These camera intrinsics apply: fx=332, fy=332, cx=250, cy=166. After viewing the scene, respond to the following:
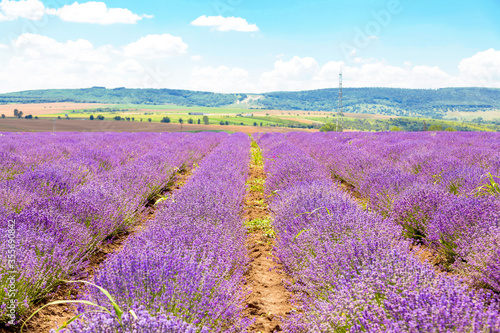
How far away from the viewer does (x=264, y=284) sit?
290 centimetres

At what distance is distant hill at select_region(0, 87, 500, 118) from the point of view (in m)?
128

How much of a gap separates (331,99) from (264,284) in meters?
156

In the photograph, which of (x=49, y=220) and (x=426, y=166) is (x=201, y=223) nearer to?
(x=49, y=220)

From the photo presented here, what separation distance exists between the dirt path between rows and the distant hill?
134m

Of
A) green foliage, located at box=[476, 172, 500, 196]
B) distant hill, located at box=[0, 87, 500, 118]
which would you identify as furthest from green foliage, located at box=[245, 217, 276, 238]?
distant hill, located at box=[0, 87, 500, 118]

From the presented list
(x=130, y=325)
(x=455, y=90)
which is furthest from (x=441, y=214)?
(x=455, y=90)

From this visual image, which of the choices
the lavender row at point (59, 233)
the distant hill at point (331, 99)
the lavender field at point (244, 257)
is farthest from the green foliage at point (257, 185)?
the distant hill at point (331, 99)

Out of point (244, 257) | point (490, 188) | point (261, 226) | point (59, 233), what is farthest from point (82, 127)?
point (490, 188)

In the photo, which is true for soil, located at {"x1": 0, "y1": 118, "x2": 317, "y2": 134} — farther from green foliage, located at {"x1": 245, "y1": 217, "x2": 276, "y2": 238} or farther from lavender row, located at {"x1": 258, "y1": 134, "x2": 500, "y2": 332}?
lavender row, located at {"x1": 258, "y1": 134, "x2": 500, "y2": 332}

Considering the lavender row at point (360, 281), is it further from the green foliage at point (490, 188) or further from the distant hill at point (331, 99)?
the distant hill at point (331, 99)

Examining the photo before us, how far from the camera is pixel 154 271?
178 centimetres

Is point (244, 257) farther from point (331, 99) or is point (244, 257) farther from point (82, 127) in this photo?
point (331, 99)

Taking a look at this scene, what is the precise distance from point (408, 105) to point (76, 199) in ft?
501

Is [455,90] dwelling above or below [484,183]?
above
